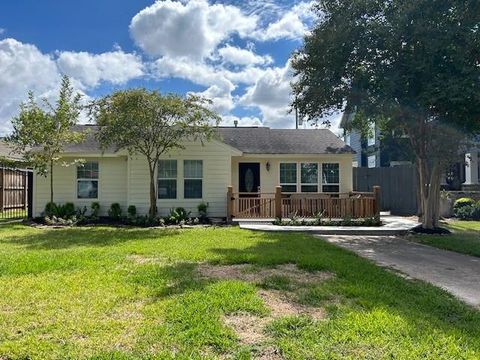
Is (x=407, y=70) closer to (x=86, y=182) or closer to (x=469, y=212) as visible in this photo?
(x=469, y=212)

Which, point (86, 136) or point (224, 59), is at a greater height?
point (224, 59)

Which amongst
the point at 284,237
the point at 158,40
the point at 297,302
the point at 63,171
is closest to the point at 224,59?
the point at 158,40

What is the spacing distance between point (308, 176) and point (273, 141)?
2130mm

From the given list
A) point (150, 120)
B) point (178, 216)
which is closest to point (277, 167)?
point (178, 216)

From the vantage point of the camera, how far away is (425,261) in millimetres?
8016

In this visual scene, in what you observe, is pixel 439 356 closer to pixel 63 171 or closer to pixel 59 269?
pixel 59 269

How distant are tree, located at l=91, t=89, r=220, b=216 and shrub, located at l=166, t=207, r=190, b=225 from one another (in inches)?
24.5

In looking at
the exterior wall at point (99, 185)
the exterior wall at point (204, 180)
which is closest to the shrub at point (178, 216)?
the exterior wall at point (204, 180)

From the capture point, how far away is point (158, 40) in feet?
48.6

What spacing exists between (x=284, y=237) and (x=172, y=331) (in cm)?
723

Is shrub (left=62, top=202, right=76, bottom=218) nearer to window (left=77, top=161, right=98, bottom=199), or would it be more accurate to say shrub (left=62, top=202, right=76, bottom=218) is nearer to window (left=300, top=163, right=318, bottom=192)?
window (left=77, top=161, right=98, bottom=199)

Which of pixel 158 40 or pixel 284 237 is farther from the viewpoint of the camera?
pixel 158 40

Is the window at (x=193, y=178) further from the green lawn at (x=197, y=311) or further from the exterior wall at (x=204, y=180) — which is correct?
the green lawn at (x=197, y=311)

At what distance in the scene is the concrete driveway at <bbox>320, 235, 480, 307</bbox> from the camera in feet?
19.8
